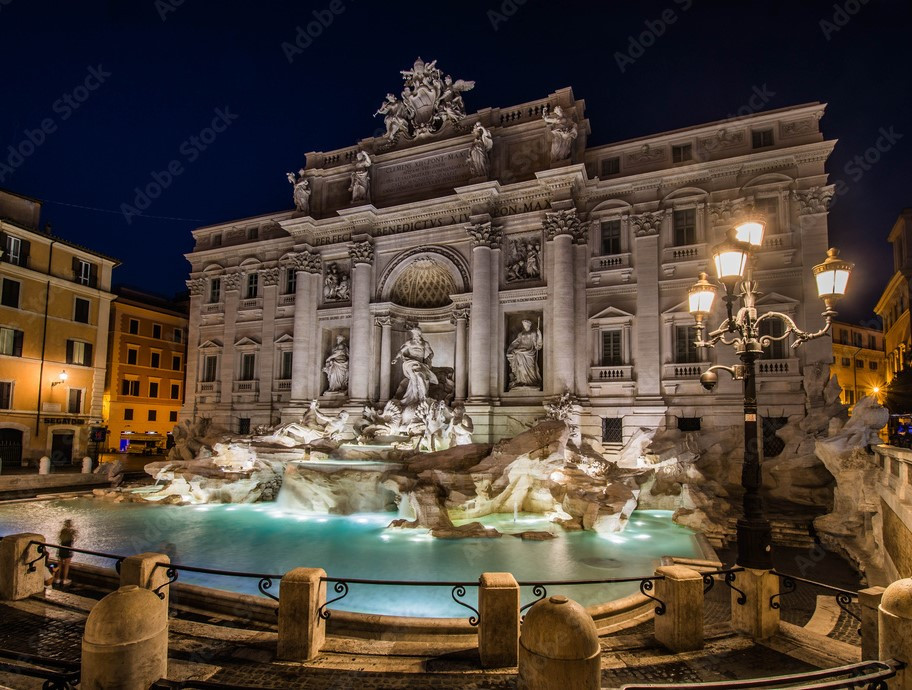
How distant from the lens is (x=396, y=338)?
25609 millimetres

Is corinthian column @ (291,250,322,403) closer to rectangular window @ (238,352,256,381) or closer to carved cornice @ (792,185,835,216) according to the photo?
rectangular window @ (238,352,256,381)

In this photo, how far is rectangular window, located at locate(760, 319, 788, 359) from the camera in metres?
18.8

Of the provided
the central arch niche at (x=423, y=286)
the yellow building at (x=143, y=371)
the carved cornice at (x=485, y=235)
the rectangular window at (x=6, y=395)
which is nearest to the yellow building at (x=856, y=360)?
the carved cornice at (x=485, y=235)

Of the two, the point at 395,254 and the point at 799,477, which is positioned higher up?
the point at 395,254

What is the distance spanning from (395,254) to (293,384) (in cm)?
821

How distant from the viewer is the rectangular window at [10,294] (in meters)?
25.6

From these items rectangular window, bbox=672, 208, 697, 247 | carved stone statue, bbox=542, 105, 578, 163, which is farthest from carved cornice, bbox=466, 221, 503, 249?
rectangular window, bbox=672, 208, 697, 247

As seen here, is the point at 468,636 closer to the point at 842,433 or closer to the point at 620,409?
the point at 842,433

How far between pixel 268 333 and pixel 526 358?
1471 cm

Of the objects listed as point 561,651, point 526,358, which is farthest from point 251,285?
point 561,651

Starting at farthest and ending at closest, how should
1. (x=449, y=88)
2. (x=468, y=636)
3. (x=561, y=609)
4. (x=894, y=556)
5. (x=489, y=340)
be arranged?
(x=449, y=88)
(x=489, y=340)
(x=894, y=556)
(x=468, y=636)
(x=561, y=609)

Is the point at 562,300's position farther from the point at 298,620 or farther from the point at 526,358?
the point at 298,620

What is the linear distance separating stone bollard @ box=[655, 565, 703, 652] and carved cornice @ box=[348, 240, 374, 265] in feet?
71.1

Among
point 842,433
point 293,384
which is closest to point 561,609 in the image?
point 842,433
